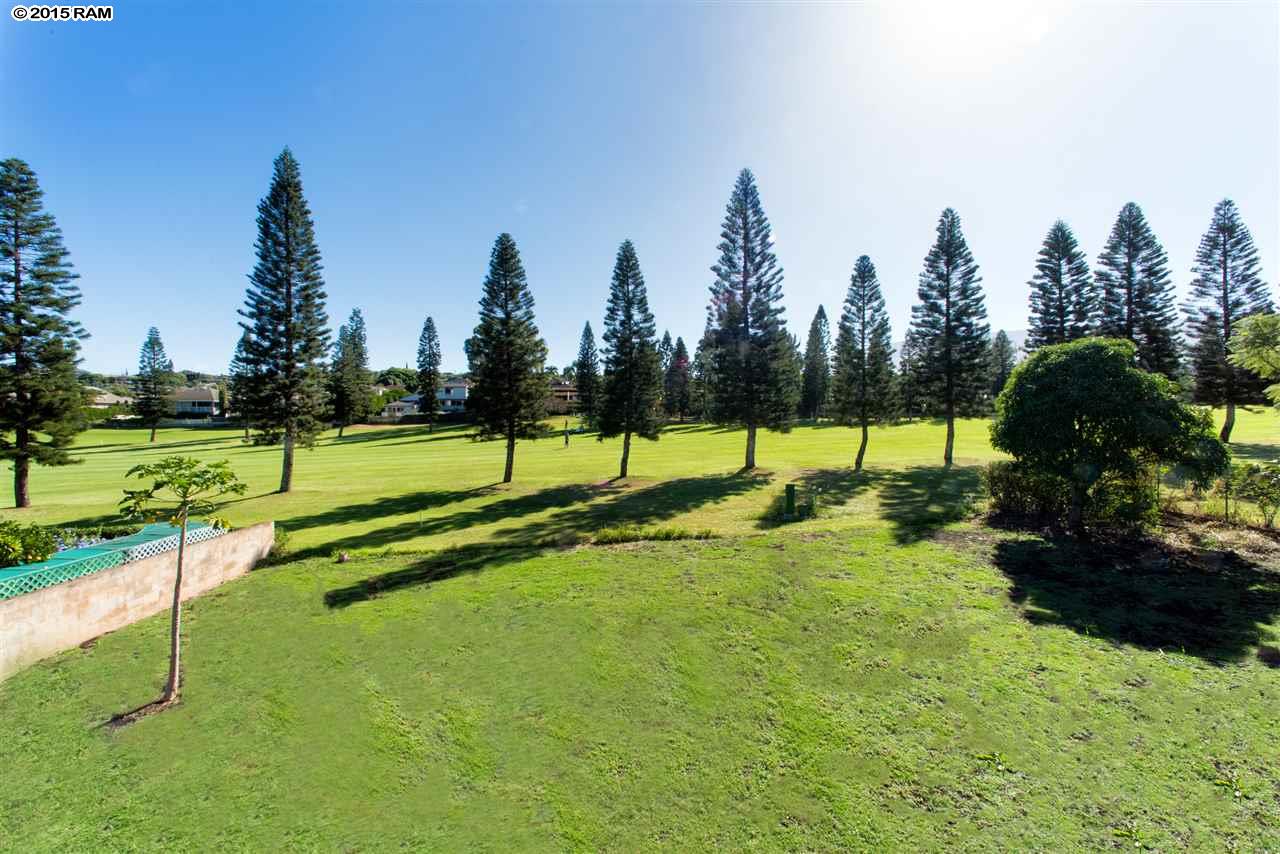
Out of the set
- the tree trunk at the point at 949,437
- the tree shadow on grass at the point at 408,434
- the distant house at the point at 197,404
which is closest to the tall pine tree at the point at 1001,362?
the tree trunk at the point at 949,437

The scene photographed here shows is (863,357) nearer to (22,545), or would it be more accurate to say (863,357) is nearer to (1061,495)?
(1061,495)

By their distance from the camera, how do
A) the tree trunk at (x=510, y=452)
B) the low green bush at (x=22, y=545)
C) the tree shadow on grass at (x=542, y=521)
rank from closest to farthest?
1. the low green bush at (x=22, y=545)
2. the tree shadow on grass at (x=542, y=521)
3. the tree trunk at (x=510, y=452)

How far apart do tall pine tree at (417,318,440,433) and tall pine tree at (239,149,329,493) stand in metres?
49.7

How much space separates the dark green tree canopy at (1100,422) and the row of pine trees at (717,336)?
16.0 metres

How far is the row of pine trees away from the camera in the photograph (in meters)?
22.7

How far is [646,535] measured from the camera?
1504cm

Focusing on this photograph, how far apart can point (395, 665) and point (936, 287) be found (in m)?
36.5

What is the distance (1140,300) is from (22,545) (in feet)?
182

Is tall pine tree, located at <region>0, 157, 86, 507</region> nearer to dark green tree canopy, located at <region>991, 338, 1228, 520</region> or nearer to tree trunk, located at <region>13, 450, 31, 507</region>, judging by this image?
tree trunk, located at <region>13, 450, 31, 507</region>

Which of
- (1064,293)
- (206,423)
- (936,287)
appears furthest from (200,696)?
(206,423)

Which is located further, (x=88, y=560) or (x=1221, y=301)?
(x=1221, y=301)

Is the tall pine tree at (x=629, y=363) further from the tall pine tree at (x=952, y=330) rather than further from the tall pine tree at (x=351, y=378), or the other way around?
the tall pine tree at (x=351, y=378)

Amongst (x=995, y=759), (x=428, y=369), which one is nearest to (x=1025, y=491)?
(x=995, y=759)

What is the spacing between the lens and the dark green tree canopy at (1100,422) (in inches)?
498
